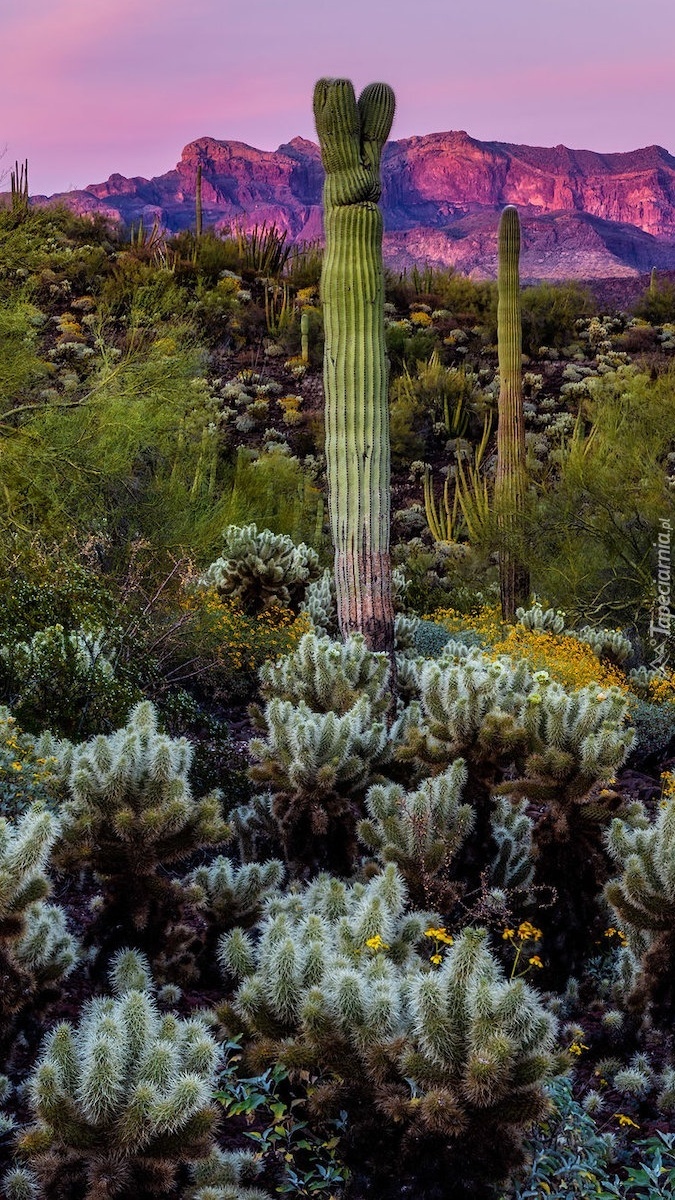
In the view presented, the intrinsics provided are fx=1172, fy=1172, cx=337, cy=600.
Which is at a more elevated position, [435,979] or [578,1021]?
[435,979]

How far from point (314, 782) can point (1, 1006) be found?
7.37 feet

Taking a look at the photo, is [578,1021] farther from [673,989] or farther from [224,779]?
[224,779]

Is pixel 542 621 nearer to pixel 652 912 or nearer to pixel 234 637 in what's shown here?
pixel 234 637

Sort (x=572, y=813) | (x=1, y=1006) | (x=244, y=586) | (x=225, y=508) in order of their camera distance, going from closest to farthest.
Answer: (x=1, y=1006) < (x=572, y=813) < (x=244, y=586) < (x=225, y=508)

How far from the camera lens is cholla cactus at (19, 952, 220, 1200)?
2855mm

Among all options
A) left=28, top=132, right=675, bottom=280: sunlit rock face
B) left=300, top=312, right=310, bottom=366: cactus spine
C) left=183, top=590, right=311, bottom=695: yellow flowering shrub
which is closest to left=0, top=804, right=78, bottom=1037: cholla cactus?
left=183, top=590, right=311, bottom=695: yellow flowering shrub

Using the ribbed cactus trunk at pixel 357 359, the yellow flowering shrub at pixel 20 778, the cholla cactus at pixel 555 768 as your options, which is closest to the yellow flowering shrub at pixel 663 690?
the ribbed cactus trunk at pixel 357 359

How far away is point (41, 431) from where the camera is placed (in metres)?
10.3

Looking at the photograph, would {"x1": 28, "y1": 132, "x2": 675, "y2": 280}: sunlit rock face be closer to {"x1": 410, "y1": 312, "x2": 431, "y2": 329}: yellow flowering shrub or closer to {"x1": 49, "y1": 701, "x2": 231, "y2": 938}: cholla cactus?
{"x1": 410, "y1": 312, "x2": 431, "y2": 329}: yellow flowering shrub

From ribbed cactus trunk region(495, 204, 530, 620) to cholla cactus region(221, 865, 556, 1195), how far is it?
9.93 m

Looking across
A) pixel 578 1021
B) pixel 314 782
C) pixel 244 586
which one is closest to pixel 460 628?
pixel 244 586

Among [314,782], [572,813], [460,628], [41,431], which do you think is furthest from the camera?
[460,628]

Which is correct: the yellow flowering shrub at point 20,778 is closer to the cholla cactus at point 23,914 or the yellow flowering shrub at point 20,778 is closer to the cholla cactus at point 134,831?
the cholla cactus at point 134,831

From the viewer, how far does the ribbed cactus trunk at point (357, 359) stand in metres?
7.76
